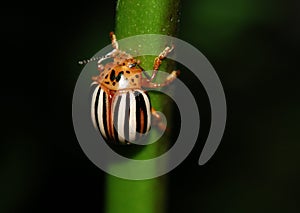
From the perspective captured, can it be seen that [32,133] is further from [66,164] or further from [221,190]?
[221,190]

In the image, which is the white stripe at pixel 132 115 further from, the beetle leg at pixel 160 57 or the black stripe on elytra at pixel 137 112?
the beetle leg at pixel 160 57

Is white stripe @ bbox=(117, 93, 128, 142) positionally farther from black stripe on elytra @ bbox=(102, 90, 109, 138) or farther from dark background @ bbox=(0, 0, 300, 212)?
dark background @ bbox=(0, 0, 300, 212)

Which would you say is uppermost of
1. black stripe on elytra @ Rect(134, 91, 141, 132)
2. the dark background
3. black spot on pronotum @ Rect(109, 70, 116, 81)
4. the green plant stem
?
the dark background

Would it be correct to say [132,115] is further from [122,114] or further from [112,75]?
[112,75]

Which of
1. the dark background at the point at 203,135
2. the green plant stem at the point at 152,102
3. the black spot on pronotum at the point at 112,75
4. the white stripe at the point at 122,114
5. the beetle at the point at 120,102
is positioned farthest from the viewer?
the dark background at the point at 203,135

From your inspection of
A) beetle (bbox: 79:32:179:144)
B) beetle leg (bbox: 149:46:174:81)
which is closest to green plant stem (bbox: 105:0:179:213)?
beetle leg (bbox: 149:46:174:81)

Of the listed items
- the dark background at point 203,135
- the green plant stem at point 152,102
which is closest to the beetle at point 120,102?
the green plant stem at point 152,102

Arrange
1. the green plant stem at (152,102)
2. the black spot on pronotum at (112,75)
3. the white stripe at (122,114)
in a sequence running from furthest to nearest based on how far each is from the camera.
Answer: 1. the black spot on pronotum at (112,75)
2. the white stripe at (122,114)
3. the green plant stem at (152,102)
